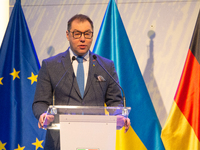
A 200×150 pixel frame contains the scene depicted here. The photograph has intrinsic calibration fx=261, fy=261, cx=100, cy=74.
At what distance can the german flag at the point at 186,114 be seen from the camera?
272 cm

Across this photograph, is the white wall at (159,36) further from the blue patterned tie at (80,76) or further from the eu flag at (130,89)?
the blue patterned tie at (80,76)

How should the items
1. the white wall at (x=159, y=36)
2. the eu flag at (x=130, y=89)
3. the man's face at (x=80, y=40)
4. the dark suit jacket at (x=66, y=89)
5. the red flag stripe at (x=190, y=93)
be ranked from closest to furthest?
the dark suit jacket at (x=66, y=89) < the man's face at (x=80, y=40) < the red flag stripe at (x=190, y=93) < the eu flag at (x=130, y=89) < the white wall at (x=159, y=36)

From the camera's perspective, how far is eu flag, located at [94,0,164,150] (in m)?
2.87

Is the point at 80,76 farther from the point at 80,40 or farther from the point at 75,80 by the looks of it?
the point at 80,40

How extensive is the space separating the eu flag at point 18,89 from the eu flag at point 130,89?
85 cm

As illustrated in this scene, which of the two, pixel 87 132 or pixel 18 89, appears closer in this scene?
pixel 87 132

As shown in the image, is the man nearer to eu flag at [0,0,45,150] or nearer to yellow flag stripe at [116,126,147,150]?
yellow flag stripe at [116,126,147,150]

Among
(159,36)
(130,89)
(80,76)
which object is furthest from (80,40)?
(159,36)

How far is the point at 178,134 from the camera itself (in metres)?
2.78

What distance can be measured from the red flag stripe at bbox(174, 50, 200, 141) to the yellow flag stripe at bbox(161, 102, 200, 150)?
5 centimetres

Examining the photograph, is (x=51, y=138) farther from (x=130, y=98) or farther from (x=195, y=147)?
(x=195, y=147)


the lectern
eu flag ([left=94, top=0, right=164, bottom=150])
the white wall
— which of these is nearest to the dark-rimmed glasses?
the lectern

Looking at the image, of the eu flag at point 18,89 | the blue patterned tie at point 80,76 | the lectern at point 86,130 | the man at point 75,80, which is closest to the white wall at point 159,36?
the eu flag at point 18,89

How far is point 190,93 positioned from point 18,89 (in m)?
1.92
